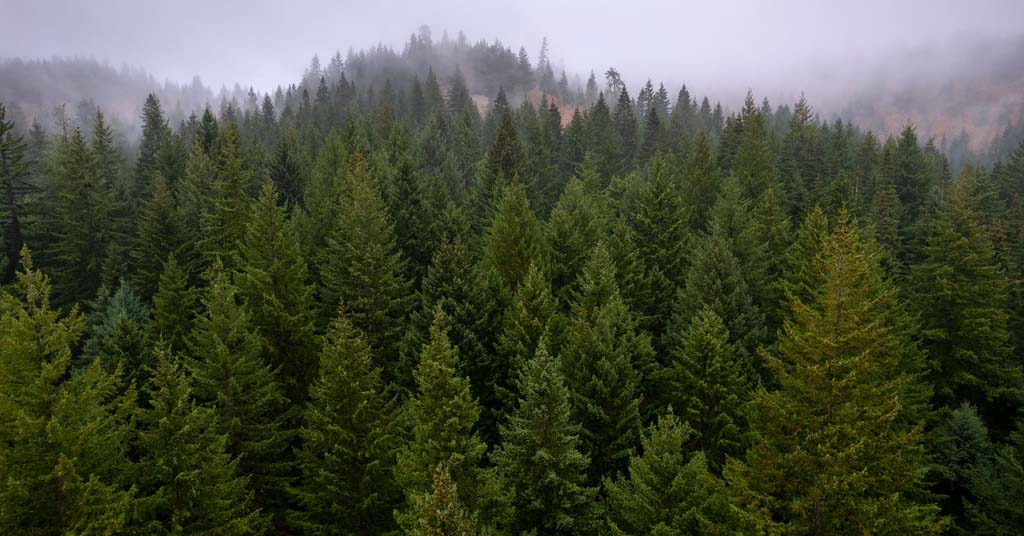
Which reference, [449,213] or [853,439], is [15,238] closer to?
[449,213]

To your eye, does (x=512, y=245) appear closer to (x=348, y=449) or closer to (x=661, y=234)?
(x=661, y=234)

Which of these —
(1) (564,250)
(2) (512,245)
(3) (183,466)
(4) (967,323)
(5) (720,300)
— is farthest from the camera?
(1) (564,250)

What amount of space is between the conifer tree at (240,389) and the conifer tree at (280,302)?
2377 mm

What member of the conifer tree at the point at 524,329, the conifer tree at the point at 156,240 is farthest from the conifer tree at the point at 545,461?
the conifer tree at the point at 156,240

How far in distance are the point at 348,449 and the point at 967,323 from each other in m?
32.1

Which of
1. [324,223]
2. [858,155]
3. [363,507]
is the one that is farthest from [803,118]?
[363,507]

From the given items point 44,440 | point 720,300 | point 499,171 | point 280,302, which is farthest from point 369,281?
point 499,171

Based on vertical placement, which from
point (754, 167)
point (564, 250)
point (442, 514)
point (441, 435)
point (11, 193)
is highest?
point (754, 167)

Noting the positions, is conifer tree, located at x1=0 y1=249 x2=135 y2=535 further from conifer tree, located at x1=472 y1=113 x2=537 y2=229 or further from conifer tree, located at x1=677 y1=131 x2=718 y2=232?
conifer tree, located at x1=677 y1=131 x2=718 y2=232

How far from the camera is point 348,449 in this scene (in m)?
19.4

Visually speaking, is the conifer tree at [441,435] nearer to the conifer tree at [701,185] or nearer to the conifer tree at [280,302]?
the conifer tree at [280,302]

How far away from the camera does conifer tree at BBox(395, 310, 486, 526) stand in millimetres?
16891

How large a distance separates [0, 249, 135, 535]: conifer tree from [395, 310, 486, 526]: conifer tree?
28.5ft

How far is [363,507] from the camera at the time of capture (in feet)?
63.2
